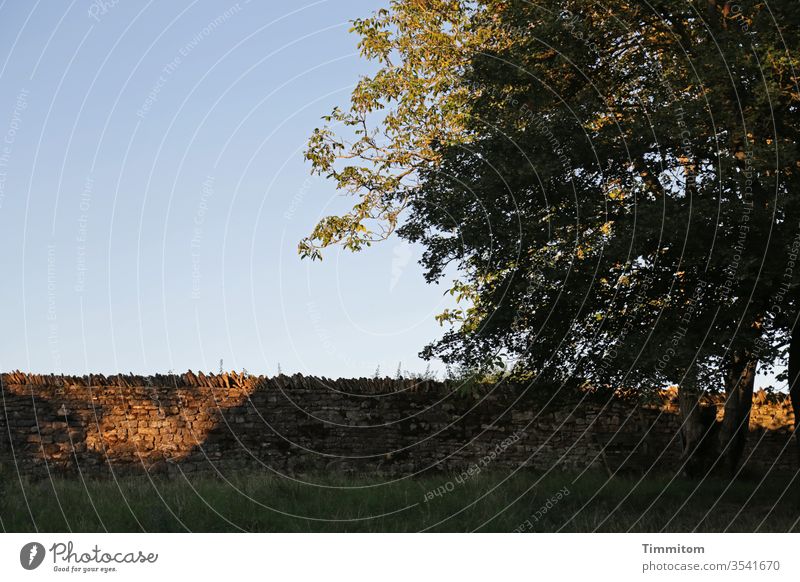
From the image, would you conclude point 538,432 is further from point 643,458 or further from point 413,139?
point 413,139

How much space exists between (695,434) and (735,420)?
1.09 metres

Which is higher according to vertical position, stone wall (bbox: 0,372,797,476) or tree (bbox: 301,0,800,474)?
tree (bbox: 301,0,800,474)

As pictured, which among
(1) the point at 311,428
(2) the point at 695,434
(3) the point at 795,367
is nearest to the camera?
(3) the point at 795,367

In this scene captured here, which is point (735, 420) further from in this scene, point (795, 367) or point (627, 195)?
point (627, 195)

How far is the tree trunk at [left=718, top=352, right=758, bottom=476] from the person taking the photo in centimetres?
1964

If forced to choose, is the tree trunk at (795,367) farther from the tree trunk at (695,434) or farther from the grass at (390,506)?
the tree trunk at (695,434)

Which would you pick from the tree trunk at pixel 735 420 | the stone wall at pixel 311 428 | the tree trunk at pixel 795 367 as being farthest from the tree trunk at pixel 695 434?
the tree trunk at pixel 795 367

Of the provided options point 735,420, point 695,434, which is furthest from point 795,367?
point 695,434

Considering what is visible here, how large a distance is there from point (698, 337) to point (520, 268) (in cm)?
360

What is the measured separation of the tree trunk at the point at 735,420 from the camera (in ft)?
64.4

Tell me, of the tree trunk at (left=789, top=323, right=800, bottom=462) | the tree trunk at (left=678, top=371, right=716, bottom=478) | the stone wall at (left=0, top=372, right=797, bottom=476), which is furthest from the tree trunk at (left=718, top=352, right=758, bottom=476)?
the tree trunk at (left=789, top=323, right=800, bottom=462)

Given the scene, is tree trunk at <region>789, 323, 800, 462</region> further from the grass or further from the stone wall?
the stone wall

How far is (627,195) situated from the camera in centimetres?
1642

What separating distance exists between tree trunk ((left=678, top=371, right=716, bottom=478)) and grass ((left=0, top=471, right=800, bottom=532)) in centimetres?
143
